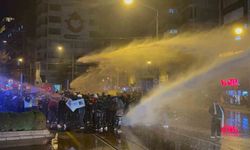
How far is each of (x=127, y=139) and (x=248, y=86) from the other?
3384cm

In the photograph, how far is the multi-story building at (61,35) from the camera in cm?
10588

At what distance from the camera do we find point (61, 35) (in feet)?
359

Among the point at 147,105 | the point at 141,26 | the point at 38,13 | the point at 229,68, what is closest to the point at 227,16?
the point at 229,68

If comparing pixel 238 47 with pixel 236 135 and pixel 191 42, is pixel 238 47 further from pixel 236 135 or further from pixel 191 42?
pixel 236 135

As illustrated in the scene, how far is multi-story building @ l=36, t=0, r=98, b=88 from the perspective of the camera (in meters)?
106

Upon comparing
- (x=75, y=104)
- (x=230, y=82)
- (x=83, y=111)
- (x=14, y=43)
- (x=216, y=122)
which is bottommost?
(x=216, y=122)

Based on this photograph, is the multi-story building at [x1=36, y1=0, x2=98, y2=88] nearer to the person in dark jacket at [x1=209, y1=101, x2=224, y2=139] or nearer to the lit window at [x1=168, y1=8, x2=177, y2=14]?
the lit window at [x1=168, y1=8, x2=177, y2=14]

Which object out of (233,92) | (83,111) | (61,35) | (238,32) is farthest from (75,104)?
(61,35)

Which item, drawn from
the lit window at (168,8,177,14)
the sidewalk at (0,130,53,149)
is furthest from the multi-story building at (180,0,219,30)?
the sidewalk at (0,130,53,149)

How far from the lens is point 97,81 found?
78.1 m

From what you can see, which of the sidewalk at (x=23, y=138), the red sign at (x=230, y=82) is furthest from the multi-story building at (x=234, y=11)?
the sidewalk at (x=23, y=138)

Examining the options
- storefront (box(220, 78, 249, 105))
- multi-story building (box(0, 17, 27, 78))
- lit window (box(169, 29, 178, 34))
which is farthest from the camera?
multi-story building (box(0, 17, 27, 78))

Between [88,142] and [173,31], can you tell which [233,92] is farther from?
[88,142]

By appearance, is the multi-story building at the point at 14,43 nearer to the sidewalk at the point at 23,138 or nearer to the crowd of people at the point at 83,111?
the crowd of people at the point at 83,111
